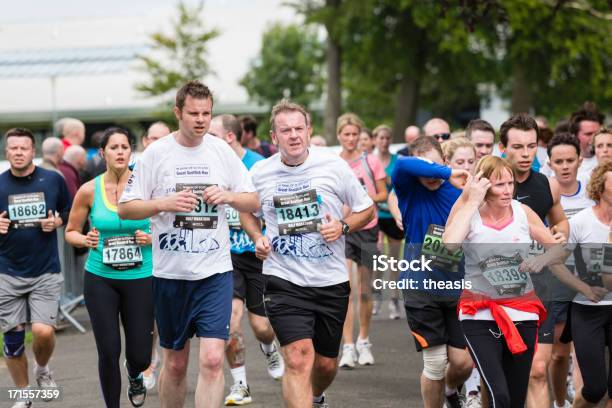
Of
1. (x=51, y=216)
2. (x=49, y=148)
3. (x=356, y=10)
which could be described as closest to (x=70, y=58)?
(x=356, y=10)

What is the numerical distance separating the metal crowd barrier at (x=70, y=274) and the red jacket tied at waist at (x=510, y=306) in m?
8.94

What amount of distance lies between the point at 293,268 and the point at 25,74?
6216 cm

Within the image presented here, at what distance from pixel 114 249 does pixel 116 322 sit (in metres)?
0.51

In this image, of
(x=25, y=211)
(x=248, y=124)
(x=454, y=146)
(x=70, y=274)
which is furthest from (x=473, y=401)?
(x=70, y=274)

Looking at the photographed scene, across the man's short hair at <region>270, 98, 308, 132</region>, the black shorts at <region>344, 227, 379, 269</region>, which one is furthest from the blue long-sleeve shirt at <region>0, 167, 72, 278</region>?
the black shorts at <region>344, 227, 379, 269</region>

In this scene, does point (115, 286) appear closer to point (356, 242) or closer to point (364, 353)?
point (364, 353)

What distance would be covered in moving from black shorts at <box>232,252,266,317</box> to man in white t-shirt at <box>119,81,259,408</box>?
92.3 inches

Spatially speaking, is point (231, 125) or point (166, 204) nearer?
point (166, 204)

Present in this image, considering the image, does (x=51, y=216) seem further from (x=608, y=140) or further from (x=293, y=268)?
(x=608, y=140)

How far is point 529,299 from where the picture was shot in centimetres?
650

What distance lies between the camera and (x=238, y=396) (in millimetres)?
9039

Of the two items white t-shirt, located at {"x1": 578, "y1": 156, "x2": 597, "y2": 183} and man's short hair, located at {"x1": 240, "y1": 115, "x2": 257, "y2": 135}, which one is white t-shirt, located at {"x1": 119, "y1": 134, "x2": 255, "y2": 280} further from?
man's short hair, located at {"x1": 240, "y1": 115, "x2": 257, "y2": 135}

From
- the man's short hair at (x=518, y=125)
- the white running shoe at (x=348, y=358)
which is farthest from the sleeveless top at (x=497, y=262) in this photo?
the white running shoe at (x=348, y=358)

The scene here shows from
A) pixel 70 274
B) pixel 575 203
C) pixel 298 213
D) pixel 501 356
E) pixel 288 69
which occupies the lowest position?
pixel 70 274
